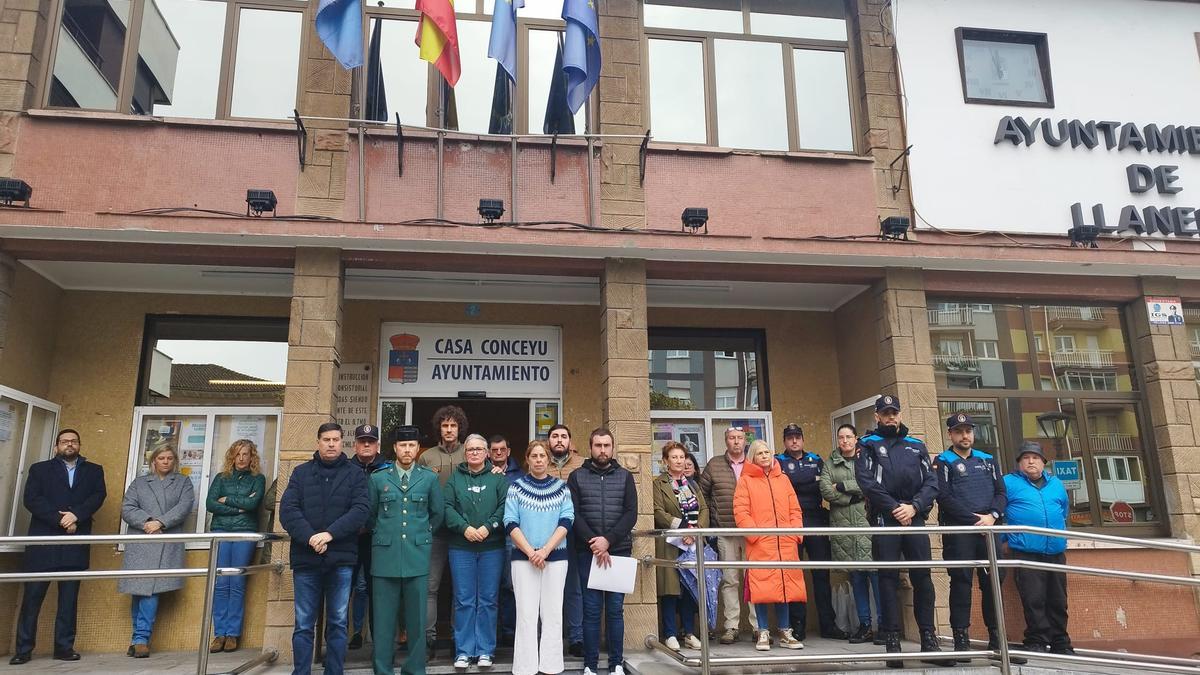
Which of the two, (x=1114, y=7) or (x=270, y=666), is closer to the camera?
(x=270, y=666)

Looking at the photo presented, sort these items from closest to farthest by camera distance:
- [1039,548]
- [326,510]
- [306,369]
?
[326,510], [1039,548], [306,369]

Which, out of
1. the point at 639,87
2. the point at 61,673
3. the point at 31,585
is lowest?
the point at 61,673

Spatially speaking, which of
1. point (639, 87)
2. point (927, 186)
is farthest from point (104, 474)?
point (927, 186)

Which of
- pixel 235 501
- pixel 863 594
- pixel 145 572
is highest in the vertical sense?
pixel 235 501

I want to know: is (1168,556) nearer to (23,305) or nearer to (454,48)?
(454,48)

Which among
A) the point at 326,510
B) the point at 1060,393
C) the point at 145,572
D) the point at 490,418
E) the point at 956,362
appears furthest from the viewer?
the point at 490,418

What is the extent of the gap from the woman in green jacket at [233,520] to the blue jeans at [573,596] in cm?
290

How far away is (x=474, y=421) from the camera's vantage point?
32.4 ft

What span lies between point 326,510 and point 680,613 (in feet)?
9.98

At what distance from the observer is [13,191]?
6535mm

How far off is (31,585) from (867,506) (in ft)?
22.4

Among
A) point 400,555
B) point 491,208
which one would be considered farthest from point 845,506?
point 491,208

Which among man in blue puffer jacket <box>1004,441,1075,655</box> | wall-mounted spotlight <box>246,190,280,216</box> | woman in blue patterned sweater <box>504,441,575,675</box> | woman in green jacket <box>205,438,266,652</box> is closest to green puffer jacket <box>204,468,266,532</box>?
woman in green jacket <box>205,438,266,652</box>

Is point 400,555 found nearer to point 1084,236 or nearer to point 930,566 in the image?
point 930,566
